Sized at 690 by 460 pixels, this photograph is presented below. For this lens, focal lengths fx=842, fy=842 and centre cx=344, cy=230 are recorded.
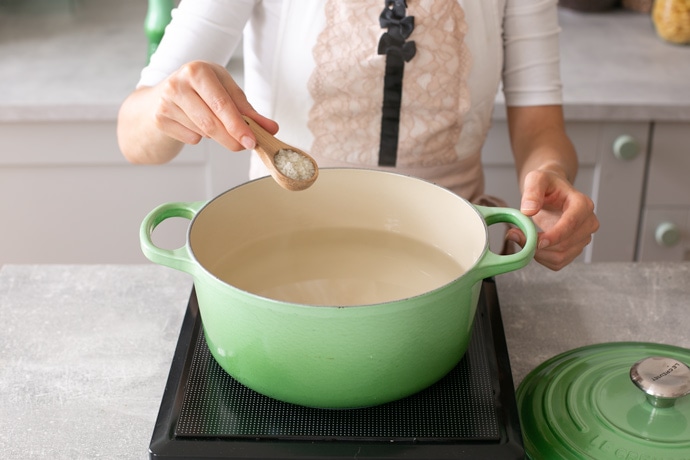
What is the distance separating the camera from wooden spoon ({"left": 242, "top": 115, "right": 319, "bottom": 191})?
2.57 feet

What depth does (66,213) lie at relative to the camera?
5.49 feet

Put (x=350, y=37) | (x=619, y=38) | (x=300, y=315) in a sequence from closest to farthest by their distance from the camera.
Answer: (x=300, y=315)
(x=350, y=37)
(x=619, y=38)

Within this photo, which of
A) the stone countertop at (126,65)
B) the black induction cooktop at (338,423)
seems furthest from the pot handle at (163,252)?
the stone countertop at (126,65)

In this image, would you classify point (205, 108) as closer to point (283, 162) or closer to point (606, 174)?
point (283, 162)

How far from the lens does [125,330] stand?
2.93 ft

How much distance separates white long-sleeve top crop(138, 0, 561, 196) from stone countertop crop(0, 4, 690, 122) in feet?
1.07

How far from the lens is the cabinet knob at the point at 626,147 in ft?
5.15

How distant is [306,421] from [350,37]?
23.6 inches

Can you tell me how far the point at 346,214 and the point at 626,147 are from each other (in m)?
0.89

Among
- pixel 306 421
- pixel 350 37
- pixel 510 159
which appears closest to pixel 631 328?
pixel 306 421

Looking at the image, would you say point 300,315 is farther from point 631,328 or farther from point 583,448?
point 631,328

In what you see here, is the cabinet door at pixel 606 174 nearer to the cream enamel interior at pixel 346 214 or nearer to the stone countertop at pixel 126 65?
the stone countertop at pixel 126 65

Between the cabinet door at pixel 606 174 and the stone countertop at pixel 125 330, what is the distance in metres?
0.61

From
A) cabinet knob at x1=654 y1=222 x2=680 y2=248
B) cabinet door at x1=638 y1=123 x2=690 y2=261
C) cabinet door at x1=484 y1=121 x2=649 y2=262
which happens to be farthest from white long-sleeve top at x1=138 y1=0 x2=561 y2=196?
cabinet knob at x1=654 y1=222 x2=680 y2=248
